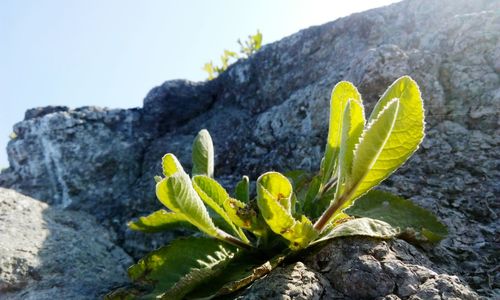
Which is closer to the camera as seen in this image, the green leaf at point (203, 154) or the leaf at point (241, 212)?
the leaf at point (241, 212)

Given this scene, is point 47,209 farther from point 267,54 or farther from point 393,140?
point 393,140

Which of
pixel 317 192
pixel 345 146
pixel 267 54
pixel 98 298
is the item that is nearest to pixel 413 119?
pixel 345 146

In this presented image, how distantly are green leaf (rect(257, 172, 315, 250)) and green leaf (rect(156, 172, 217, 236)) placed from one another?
20 cm

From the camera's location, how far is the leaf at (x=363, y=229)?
4.80 feet

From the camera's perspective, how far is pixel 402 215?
171cm

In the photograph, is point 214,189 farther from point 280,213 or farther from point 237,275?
point 280,213

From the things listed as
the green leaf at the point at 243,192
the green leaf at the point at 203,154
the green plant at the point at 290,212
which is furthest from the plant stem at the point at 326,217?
the green leaf at the point at 203,154

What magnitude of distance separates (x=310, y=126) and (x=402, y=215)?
929 mm

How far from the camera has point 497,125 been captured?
6.40 ft

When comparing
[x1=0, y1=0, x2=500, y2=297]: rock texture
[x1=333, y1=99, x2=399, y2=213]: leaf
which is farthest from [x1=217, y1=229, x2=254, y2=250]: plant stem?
[x1=0, y1=0, x2=500, y2=297]: rock texture

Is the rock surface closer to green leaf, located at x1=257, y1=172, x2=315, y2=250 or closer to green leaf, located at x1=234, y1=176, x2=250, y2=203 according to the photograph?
green leaf, located at x1=257, y1=172, x2=315, y2=250

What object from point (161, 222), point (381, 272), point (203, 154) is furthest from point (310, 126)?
point (381, 272)

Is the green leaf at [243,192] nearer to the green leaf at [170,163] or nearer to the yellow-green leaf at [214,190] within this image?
the yellow-green leaf at [214,190]

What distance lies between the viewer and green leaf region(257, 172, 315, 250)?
1.35m
